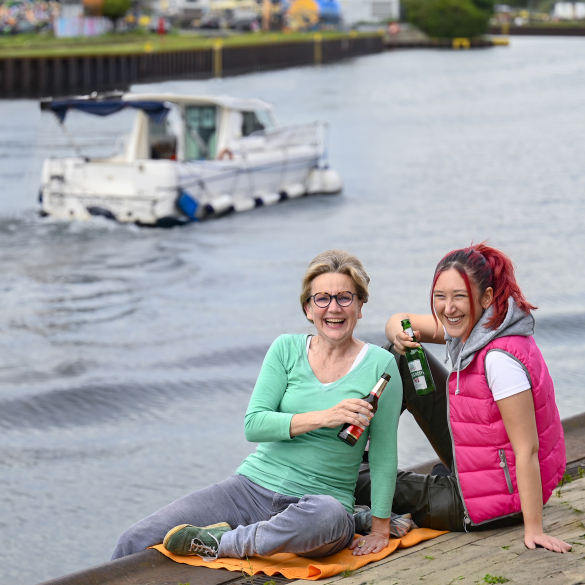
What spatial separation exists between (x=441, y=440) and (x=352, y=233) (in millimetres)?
14952

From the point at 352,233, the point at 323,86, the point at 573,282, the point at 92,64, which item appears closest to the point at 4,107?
the point at 92,64

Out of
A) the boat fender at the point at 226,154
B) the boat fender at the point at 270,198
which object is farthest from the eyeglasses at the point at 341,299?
the boat fender at the point at 270,198

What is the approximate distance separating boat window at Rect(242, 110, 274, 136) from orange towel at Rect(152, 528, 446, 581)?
1690cm

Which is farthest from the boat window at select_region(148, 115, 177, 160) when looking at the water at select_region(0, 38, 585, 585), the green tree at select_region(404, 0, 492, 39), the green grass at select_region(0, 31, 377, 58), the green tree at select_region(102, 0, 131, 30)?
the green tree at select_region(404, 0, 492, 39)

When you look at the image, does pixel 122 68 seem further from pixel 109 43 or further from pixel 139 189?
pixel 139 189

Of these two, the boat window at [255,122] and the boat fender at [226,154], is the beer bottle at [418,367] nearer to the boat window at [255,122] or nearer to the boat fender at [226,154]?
the boat fender at [226,154]

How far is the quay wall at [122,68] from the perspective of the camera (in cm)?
4656

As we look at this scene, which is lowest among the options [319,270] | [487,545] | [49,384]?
[49,384]

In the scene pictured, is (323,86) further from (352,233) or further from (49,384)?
(49,384)

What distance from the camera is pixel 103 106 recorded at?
18766 millimetres

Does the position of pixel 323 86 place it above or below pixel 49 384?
above

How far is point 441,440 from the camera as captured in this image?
4.36 metres

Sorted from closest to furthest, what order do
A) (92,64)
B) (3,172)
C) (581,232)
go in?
(581,232) < (3,172) < (92,64)

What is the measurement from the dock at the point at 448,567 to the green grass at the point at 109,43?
47.4 metres
